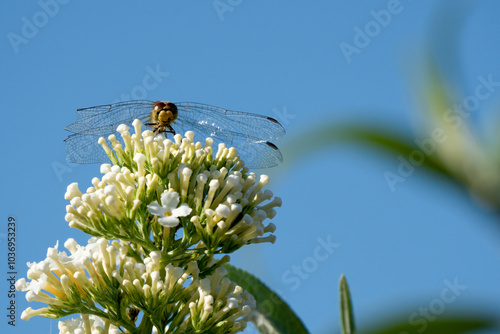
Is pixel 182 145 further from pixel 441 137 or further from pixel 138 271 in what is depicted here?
pixel 441 137

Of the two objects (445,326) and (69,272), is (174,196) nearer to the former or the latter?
(69,272)

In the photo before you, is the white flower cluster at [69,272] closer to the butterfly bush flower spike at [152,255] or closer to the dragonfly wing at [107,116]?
the butterfly bush flower spike at [152,255]

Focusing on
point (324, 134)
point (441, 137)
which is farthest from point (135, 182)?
point (441, 137)

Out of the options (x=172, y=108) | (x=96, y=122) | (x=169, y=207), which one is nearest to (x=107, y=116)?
(x=96, y=122)

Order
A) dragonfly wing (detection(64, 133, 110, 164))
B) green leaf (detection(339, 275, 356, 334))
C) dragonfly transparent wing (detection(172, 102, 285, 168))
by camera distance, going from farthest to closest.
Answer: dragonfly transparent wing (detection(172, 102, 285, 168)), dragonfly wing (detection(64, 133, 110, 164)), green leaf (detection(339, 275, 356, 334))

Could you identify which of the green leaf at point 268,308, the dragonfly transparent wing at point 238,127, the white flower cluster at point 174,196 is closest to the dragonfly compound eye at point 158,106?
the dragonfly transparent wing at point 238,127

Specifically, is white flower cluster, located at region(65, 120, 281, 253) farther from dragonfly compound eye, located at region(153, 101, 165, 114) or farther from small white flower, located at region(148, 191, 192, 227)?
dragonfly compound eye, located at region(153, 101, 165, 114)

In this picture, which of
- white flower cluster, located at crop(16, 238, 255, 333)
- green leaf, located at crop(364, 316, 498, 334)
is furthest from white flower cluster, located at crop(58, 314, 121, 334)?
green leaf, located at crop(364, 316, 498, 334)
